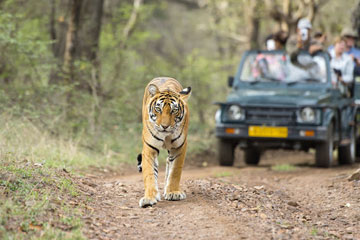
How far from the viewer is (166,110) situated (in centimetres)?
600

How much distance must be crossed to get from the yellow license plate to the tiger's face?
171 inches

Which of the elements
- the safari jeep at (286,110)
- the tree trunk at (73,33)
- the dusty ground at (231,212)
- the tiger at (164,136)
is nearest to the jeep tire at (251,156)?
the safari jeep at (286,110)

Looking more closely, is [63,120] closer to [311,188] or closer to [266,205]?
[311,188]

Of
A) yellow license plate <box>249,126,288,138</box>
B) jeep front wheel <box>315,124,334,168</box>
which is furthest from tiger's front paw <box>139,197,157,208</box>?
jeep front wheel <box>315,124,334,168</box>

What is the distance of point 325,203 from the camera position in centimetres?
735

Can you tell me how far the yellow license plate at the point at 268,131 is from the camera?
10328 mm

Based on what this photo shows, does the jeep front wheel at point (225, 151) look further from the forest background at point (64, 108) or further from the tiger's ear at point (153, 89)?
the tiger's ear at point (153, 89)

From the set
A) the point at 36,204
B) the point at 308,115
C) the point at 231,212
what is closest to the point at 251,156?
the point at 308,115

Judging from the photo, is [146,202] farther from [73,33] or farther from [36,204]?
[73,33]

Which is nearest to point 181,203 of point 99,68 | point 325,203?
point 325,203

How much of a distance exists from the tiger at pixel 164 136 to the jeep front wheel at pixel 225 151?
4.52m

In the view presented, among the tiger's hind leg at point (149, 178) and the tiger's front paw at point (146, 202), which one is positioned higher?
the tiger's hind leg at point (149, 178)

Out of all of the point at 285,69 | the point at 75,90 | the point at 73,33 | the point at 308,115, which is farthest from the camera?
the point at 73,33

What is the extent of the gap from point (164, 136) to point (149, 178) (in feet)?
1.49
